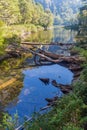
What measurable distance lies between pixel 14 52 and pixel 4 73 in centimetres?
932

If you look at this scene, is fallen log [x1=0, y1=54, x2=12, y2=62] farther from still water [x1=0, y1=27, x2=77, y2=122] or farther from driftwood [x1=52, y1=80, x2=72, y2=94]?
driftwood [x1=52, y1=80, x2=72, y2=94]

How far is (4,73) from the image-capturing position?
2734 cm

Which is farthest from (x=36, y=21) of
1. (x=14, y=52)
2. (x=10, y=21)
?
(x=14, y=52)

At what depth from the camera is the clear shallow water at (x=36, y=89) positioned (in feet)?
57.9

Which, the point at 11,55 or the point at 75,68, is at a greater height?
the point at 75,68

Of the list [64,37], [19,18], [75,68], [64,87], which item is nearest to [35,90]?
[64,87]

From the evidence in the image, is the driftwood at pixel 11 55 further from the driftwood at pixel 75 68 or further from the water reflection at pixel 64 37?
the water reflection at pixel 64 37

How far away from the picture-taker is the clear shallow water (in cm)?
1766

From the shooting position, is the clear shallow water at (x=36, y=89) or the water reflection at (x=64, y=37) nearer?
the clear shallow water at (x=36, y=89)

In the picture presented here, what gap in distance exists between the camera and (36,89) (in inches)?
876

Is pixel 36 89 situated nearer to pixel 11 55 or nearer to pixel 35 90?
pixel 35 90

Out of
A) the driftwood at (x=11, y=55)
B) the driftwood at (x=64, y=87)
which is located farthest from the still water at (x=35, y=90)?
the driftwood at (x=11, y=55)

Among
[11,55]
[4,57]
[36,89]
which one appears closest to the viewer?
[36,89]

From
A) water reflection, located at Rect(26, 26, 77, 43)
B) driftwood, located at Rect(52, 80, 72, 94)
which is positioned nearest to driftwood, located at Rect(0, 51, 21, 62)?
driftwood, located at Rect(52, 80, 72, 94)
